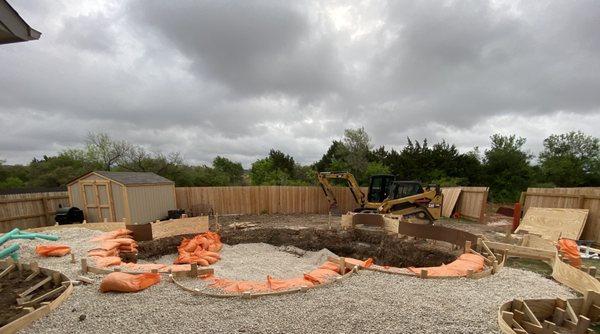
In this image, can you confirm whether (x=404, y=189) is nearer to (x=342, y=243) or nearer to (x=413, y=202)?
(x=413, y=202)

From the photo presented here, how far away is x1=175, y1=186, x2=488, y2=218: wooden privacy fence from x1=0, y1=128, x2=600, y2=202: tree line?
7043mm

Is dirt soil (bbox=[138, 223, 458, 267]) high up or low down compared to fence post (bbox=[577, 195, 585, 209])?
down

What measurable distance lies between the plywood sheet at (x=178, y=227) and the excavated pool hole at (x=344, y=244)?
239mm

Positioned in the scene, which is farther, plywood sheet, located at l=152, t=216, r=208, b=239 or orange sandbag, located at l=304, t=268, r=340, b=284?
plywood sheet, located at l=152, t=216, r=208, b=239

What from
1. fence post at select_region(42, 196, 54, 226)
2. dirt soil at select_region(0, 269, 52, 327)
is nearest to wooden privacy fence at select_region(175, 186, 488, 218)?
fence post at select_region(42, 196, 54, 226)

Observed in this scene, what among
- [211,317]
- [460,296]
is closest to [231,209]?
[211,317]

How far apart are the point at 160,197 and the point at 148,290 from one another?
424 inches

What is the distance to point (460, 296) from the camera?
4781mm

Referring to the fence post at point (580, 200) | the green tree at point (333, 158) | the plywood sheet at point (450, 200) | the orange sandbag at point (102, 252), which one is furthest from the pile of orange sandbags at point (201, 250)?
the green tree at point (333, 158)

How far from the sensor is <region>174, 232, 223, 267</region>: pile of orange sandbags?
8.45 m

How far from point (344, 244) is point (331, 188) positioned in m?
6.60

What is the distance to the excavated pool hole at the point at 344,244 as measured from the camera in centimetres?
958

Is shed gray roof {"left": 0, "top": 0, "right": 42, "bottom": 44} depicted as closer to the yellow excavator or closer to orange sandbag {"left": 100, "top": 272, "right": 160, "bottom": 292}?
orange sandbag {"left": 100, "top": 272, "right": 160, "bottom": 292}

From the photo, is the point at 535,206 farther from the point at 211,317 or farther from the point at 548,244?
the point at 211,317
